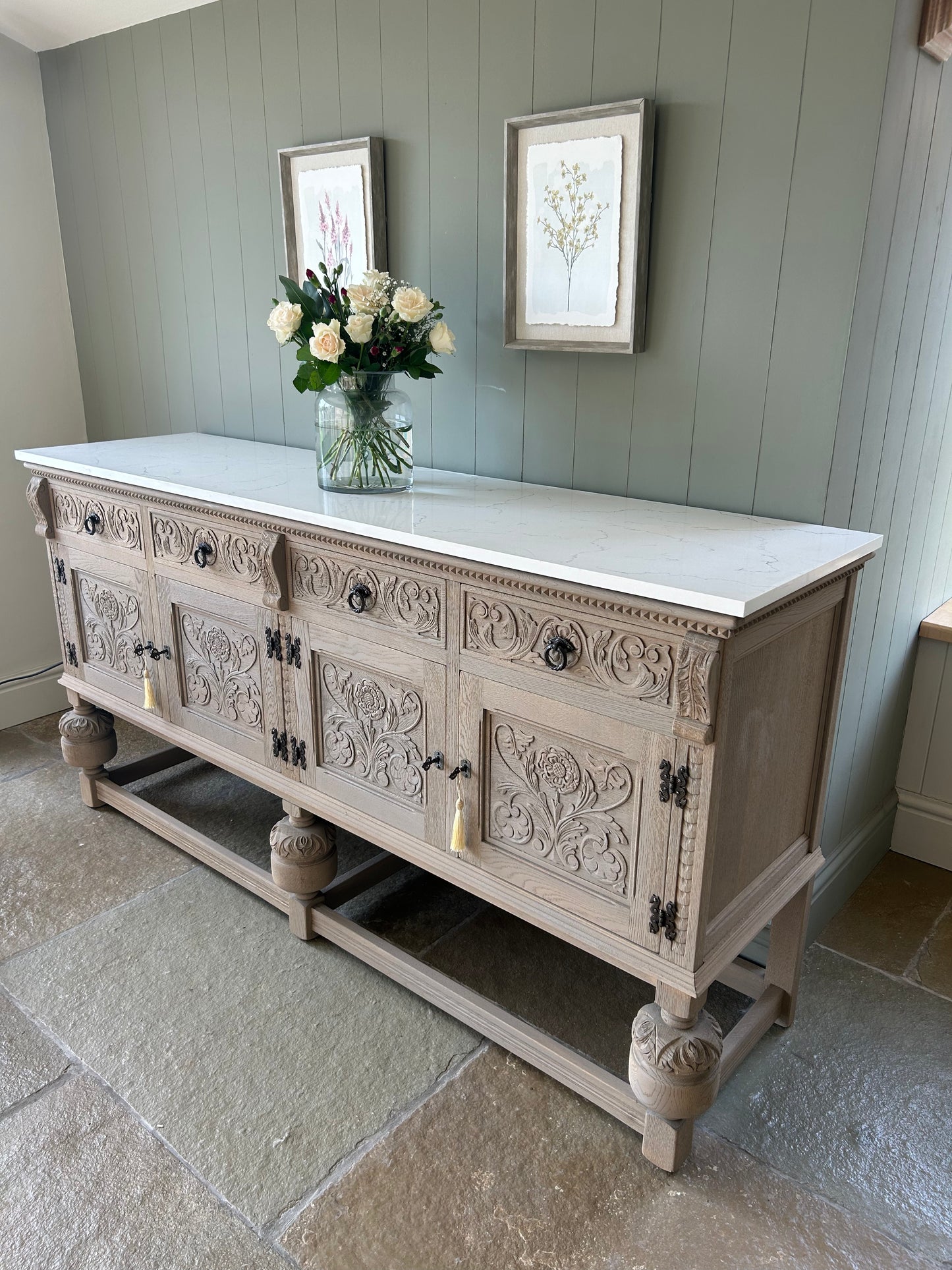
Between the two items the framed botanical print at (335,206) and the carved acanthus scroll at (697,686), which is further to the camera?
the framed botanical print at (335,206)

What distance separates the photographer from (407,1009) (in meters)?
2.06

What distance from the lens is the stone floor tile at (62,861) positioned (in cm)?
237

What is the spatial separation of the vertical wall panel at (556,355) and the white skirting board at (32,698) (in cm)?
208

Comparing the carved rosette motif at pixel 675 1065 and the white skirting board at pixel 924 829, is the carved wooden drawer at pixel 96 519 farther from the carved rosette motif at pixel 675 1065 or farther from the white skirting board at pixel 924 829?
the white skirting board at pixel 924 829

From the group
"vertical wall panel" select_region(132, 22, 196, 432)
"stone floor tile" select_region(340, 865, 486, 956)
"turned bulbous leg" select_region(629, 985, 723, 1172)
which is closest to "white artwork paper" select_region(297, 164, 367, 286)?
"vertical wall panel" select_region(132, 22, 196, 432)

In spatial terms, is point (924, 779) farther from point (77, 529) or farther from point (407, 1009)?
point (77, 529)

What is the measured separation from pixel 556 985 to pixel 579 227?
63.9 inches

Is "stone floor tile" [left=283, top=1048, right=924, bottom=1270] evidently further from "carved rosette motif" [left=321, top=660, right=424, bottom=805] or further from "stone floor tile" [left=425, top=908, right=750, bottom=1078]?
"carved rosette motif" [left=321, top=660, right=424, bottom=805]

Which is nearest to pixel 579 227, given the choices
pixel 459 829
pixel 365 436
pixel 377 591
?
pixel 365 436

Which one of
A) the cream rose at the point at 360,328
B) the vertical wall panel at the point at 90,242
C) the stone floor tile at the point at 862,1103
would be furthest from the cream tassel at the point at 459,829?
the vertical wall panel at the point at 90,242

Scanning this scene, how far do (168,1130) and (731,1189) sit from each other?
101 centimetres

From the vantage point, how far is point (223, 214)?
8.88ft

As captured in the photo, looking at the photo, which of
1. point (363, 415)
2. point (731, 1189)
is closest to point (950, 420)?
point (363, 415)

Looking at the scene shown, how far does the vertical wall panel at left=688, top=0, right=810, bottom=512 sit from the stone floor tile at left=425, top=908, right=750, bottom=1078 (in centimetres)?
108
